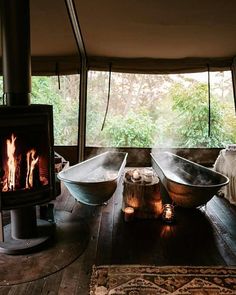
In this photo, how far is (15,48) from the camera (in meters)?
2.19

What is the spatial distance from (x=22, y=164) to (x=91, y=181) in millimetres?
967

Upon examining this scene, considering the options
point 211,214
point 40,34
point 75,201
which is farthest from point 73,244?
point 40,34

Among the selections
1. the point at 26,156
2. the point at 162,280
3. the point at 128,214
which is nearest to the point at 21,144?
the point at 26,156

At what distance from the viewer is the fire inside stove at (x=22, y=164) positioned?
230cm

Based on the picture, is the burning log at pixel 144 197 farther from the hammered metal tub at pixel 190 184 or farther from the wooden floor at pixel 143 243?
the hammered metal tub at pixel 190 184

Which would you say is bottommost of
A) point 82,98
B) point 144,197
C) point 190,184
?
point 144,197

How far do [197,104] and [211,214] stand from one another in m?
3.65

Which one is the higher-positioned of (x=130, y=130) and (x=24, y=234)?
(x=130, y=130)

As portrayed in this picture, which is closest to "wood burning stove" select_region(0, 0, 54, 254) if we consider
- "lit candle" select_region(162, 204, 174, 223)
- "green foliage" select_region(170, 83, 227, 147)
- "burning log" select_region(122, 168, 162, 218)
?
"burning log" select_region(122, 168, 162, 218)

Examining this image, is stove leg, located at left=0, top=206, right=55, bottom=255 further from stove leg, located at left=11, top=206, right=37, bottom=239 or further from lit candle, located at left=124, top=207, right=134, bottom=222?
lit candle, located at left=124, top=207, right=134, bottom=222

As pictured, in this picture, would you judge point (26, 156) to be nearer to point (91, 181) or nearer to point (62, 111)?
point (91, 181)

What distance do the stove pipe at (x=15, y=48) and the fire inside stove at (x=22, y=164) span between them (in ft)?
1.02

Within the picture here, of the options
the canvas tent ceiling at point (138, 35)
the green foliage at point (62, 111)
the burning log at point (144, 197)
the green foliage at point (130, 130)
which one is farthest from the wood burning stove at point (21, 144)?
the green foliage at point (130, 130)

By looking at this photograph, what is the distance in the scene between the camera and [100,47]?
16.5 ft
